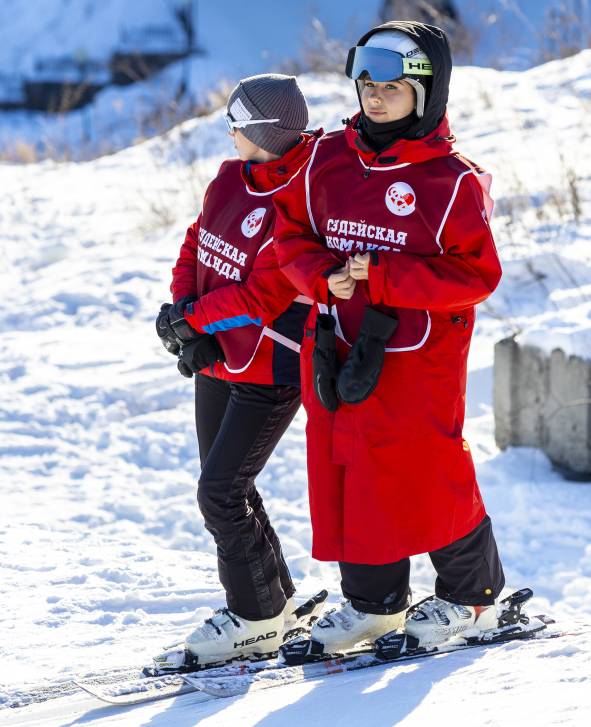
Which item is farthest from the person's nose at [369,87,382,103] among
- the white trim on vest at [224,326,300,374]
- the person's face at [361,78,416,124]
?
the white trim on vest at [224,326,300,374]

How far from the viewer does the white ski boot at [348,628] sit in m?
3.25

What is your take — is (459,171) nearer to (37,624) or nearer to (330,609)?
(330,609)

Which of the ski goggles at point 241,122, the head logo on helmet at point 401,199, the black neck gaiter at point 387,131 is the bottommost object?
the head logo on helmet at point 401,199


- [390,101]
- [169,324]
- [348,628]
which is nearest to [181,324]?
[169,324]

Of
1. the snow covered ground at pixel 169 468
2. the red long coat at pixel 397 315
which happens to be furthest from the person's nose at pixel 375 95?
the snow covered ground at pixel 169 468

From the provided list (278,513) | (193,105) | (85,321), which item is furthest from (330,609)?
(193,105)

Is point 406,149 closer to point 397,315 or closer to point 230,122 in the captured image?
point 397,315

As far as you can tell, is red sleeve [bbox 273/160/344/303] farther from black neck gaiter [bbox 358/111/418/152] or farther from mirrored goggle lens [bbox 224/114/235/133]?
mirrored goggle lens [bbox 224/114/235/133]

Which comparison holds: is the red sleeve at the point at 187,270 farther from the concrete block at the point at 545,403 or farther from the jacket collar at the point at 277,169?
the concrete block at the point at 545,403

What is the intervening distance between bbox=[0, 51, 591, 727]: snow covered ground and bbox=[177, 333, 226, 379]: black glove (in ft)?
3.11

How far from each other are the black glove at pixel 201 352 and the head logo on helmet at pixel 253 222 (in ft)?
1.08

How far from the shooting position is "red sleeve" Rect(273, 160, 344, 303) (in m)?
2.98

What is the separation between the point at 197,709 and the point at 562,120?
7528mm

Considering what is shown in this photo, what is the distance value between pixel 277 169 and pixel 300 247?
32cm
